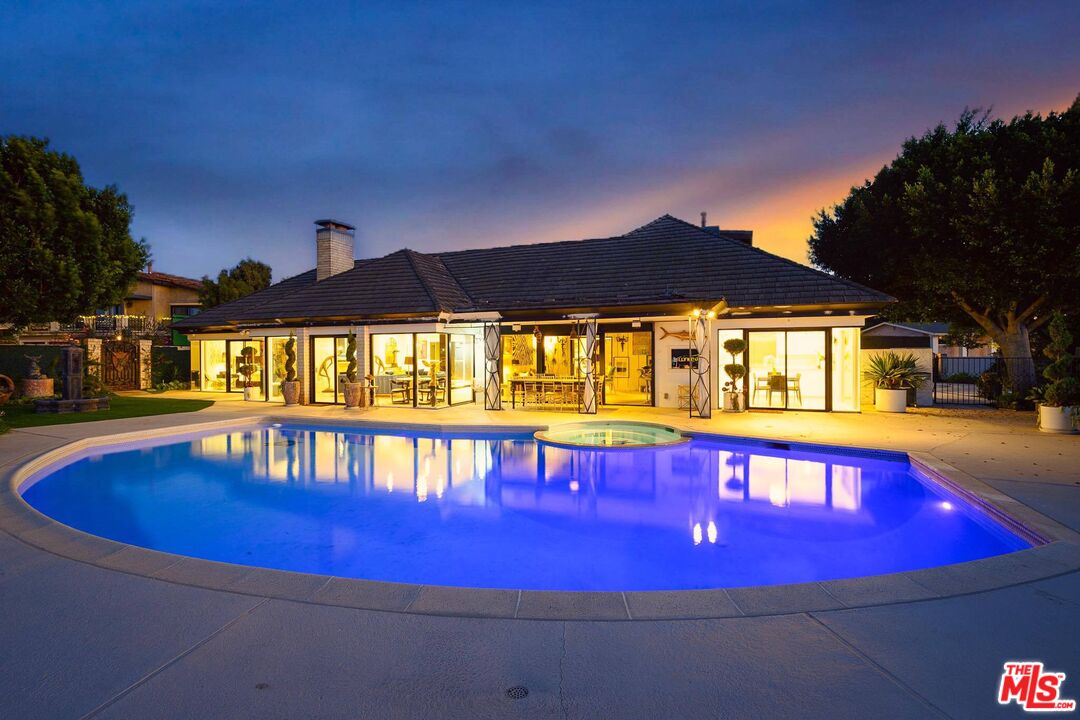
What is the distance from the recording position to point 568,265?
61.3ft

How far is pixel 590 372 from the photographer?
14797mm

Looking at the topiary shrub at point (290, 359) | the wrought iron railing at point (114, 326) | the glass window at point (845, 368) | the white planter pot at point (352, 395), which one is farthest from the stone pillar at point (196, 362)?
the glass window at point (845, 368)

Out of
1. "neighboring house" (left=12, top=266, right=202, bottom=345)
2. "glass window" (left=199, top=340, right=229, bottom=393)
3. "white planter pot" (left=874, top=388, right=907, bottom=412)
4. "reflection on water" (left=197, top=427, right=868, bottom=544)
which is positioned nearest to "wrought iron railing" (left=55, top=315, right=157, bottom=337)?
"neighboring house" (left=12, top=266, right=202, bottom=345)

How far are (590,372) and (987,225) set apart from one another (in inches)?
417

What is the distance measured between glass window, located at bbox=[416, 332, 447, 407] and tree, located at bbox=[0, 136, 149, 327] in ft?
29.7

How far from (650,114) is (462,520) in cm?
1449

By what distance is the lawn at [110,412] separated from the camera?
12.9m

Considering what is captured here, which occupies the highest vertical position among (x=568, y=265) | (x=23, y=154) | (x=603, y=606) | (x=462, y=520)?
(x=23, y=154)

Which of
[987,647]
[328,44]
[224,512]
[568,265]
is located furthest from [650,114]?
[987,647]

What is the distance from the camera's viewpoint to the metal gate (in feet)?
72.5

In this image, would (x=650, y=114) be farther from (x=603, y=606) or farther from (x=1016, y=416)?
(x=603, y=606)

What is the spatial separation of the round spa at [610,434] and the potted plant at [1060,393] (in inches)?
287

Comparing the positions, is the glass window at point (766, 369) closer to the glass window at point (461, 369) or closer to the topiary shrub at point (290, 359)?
the glass window at point (461, 369)

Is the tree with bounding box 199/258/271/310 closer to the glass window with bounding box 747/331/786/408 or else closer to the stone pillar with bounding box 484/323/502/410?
the stone pillar with bounding box 484/323/502/410
